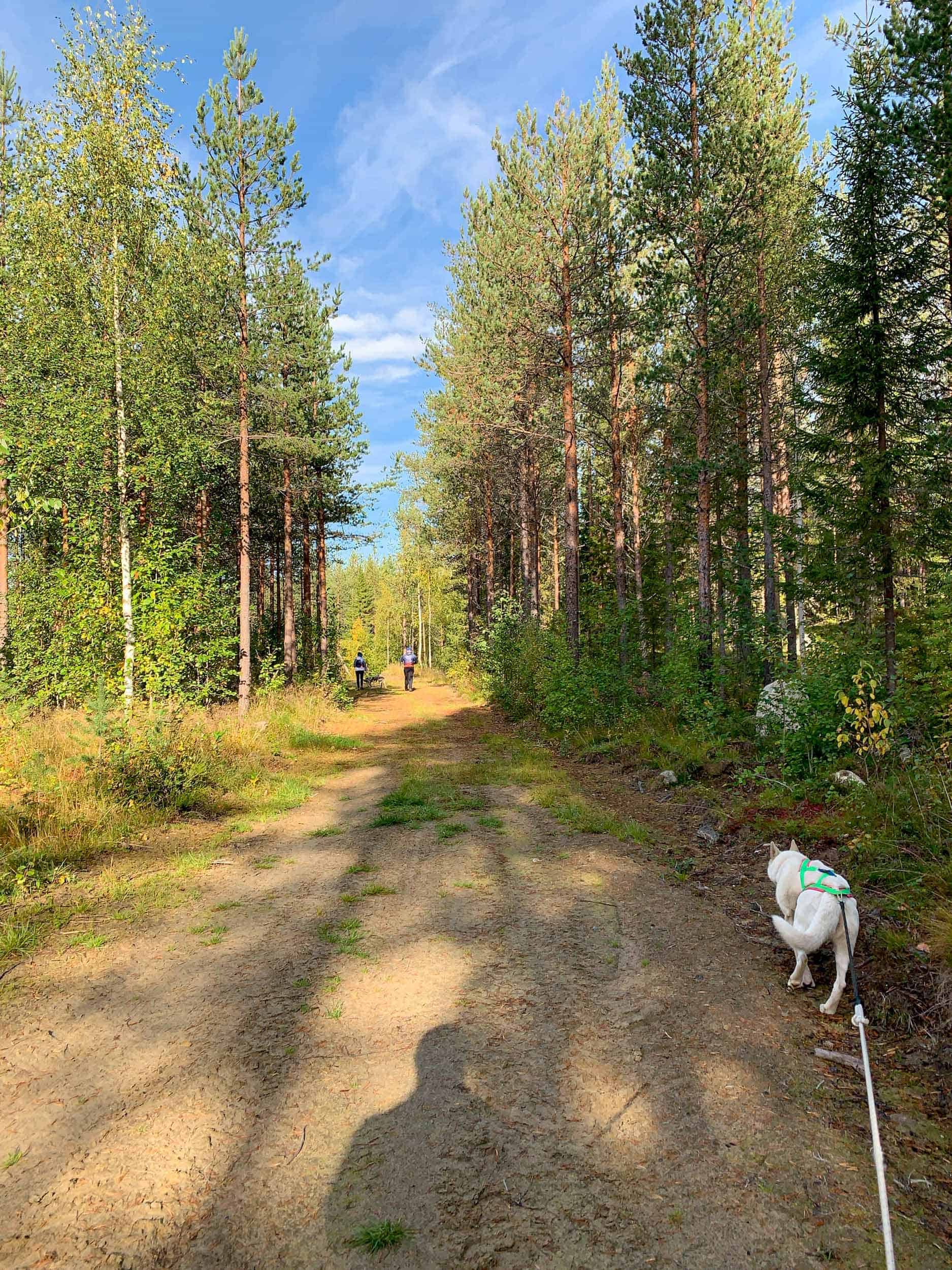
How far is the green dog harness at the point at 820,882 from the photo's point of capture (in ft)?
11.3

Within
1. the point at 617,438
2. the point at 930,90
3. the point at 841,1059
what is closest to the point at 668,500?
the point at 617,438

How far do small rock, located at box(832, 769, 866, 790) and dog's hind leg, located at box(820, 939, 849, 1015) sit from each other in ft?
8.44

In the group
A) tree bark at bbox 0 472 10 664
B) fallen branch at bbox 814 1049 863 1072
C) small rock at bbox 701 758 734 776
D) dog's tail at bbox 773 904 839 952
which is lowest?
fallen branch at bbox 814 1049 863 1072

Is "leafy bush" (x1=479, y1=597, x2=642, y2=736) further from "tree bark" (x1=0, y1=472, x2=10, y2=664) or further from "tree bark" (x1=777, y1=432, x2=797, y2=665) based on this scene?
"tree bark" (x1=0, y1=472, x2=10, y2=664)

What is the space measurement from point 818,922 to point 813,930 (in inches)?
2.2

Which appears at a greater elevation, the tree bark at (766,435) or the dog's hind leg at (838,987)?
the tree bark at (766,435)

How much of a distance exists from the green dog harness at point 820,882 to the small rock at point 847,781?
Result: 7.87ft

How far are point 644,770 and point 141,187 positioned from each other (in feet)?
45.0

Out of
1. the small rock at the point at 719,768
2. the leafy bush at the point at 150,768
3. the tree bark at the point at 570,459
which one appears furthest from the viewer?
the tree bark at the point at 570,459

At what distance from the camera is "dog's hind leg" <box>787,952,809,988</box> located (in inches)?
145

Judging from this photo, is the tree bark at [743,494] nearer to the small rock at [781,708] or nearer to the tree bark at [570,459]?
the tree bark at [570,459]

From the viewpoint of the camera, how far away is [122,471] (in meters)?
10.4

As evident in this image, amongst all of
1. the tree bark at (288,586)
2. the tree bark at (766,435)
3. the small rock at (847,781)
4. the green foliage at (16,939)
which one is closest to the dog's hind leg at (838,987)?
the small rock at (847,781)

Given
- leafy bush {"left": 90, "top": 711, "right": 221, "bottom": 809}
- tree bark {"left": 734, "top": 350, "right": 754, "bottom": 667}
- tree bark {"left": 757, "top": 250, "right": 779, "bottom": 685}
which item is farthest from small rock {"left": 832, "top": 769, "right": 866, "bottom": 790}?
tree bark {"left": 757, "top": 250, "right": 779, "bottom": 685}
